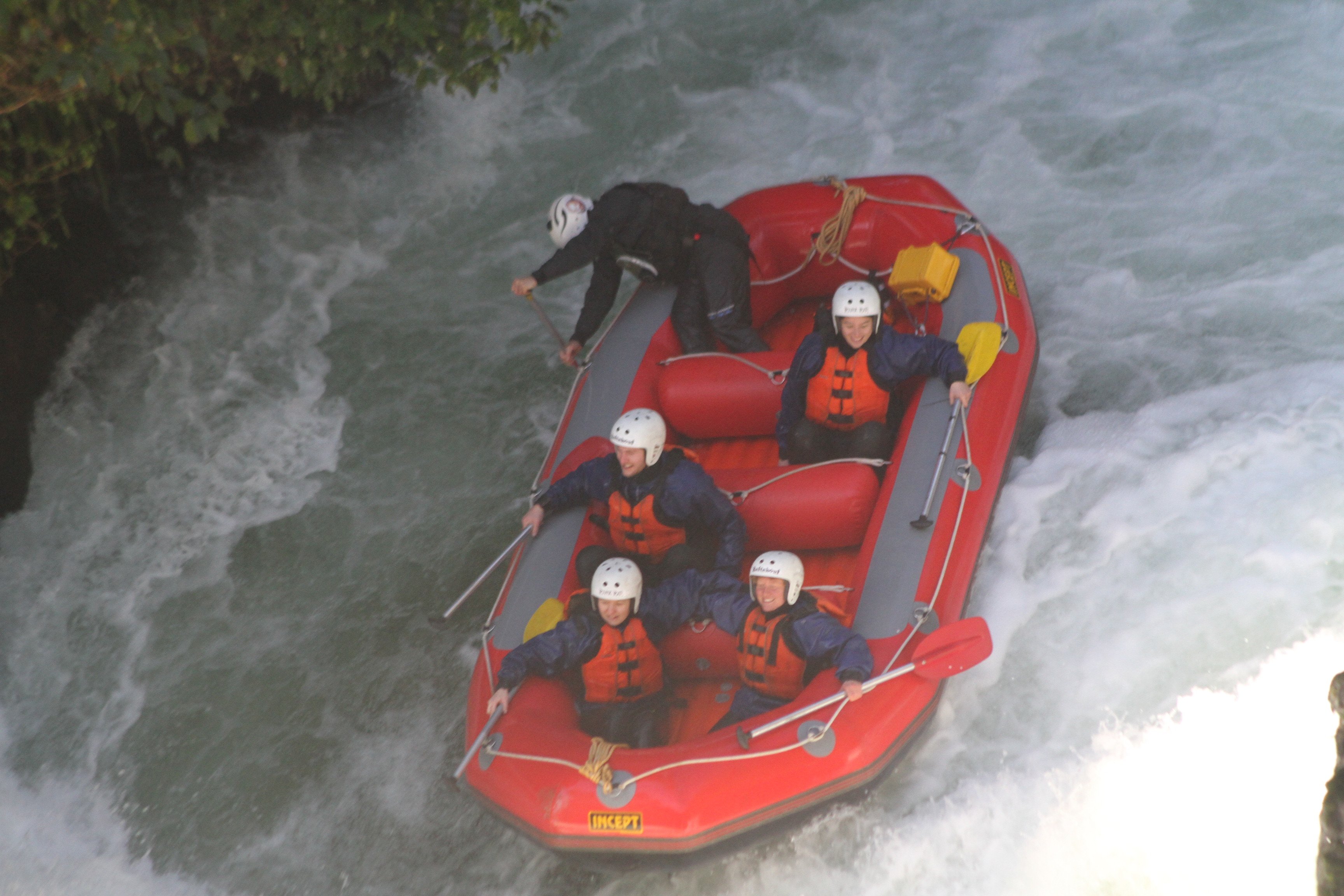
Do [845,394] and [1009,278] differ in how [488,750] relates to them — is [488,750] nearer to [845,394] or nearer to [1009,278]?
[845,394]

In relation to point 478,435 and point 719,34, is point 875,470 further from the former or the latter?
point 719,34

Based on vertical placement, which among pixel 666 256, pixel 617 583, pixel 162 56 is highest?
pixel 162 56

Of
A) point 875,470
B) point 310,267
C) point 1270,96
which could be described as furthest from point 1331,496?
point 310,267

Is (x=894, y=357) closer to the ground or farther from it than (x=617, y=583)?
farther from it

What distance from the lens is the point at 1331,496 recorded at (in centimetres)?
389

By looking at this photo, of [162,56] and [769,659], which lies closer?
[769,659]

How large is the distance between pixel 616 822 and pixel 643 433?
1116mm

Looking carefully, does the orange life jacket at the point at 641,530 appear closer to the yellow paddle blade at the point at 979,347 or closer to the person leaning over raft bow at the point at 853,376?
the person leaning over raft bow at the point at 853,376

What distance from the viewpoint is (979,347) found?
3.69m

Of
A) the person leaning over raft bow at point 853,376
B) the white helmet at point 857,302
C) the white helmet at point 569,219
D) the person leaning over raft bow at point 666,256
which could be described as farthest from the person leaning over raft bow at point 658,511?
the white helmet at point 569,219

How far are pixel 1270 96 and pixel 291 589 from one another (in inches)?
221

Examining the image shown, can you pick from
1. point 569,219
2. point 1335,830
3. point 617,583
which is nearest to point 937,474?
point 617,583

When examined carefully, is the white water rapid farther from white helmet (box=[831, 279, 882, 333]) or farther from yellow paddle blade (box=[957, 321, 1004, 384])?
white helmet (box=[831, 279, 882, 333])

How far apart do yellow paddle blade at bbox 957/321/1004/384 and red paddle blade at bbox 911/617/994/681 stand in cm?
97
